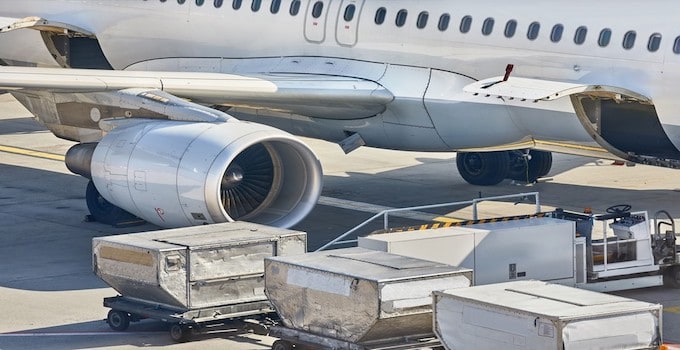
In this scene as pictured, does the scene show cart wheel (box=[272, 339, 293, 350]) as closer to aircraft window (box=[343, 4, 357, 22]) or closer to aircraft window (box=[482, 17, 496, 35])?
aircraft window (box=[482, 17, 496, 35])

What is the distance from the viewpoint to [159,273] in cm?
1784

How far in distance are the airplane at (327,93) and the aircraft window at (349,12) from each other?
0.10ft

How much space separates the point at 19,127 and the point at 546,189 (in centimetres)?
1317

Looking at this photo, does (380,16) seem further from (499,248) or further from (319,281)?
(319,281)

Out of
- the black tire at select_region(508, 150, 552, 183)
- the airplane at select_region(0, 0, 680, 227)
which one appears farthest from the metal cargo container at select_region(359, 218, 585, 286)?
the black tire at select_region(508, 150, 552, 183)

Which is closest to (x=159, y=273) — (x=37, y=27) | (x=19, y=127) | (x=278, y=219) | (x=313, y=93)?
(x=278, y=219)

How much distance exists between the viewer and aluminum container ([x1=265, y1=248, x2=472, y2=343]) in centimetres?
1586

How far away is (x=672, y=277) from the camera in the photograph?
20.6 metres

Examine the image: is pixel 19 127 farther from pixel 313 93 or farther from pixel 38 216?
pixel 313 93

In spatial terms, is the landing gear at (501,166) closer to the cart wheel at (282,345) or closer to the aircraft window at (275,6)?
the aircraft window at (275,6)

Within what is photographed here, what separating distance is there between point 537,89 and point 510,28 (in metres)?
1.42

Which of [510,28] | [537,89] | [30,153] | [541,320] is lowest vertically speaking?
[541,320]

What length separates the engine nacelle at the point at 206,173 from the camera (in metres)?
20.8

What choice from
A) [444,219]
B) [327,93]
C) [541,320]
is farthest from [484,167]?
[541,320]
